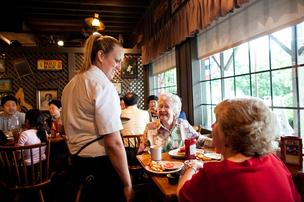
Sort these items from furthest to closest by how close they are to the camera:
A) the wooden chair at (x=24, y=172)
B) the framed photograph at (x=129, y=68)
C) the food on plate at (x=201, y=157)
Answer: the framed photograph at (x=129, y=68) → the wooden chair at (x=24, y=172) → the food on plate at (x=201, y=157)

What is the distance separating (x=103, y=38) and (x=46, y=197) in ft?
8.25

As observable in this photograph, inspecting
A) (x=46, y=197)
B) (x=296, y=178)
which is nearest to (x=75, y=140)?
(x=296, y=178)

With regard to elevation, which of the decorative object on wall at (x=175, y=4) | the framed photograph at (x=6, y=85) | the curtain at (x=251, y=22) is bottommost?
the framed photograph at (x=6, y=85)

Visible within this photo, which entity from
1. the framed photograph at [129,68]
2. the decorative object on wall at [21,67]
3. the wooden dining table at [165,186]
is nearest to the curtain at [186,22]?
the framed photograph at [129,68]

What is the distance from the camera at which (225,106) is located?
1019 millimetres

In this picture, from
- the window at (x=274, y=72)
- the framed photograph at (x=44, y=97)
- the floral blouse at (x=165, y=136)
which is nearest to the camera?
the window at (x=274, y=72)

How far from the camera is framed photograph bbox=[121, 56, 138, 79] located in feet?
18.9

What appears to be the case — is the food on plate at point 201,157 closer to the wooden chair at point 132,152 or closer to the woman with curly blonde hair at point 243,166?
the woman with curly blonde hair at point 243,166

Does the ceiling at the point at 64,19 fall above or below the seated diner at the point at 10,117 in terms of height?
above

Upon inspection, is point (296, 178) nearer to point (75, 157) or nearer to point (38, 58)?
point (75, 157)

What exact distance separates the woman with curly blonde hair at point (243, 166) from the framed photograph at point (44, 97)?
4993mm

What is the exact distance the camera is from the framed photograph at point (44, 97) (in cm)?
533

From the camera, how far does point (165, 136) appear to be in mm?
2133

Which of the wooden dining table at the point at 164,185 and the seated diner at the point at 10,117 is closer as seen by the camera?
the wooden dining table at the point at 164,185
